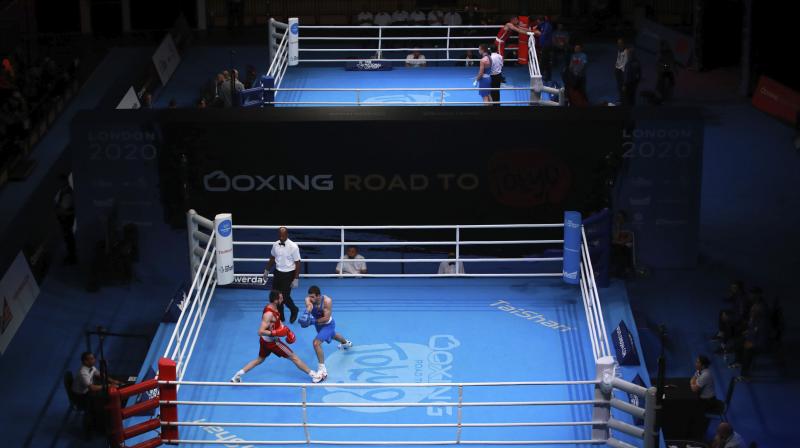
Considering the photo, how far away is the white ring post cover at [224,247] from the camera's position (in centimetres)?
1738

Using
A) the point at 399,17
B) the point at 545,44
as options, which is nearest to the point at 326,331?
the point at 545,44

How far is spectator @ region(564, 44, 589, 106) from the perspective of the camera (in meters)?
27.1

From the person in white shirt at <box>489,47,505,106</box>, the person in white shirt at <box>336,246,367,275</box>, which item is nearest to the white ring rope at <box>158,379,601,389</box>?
the person in white shirt at <box>336,246,367,275</box>

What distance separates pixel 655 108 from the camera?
66.0 ft

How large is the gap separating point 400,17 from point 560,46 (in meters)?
6.30

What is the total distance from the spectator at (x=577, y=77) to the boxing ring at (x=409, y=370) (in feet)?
26.5

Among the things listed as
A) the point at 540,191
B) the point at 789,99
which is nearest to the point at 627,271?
the point at 540,191

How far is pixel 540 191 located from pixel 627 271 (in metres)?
2.36

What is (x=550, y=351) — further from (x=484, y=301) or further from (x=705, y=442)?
(x=705, y=442)

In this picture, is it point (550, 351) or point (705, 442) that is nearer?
point (550, 351)

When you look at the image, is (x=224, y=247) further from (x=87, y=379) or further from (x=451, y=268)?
(x=451, y=268)

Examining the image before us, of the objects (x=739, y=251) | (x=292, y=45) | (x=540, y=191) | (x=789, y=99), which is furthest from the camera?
(x=789, y=99)

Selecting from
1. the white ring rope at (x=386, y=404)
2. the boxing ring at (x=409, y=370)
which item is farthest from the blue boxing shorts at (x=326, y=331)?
the white ring rope at (x=386, y=404)

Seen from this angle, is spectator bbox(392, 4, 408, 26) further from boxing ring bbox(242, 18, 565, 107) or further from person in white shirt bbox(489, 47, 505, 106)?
person in white shirt bbox(489, 47, 505, 106)
